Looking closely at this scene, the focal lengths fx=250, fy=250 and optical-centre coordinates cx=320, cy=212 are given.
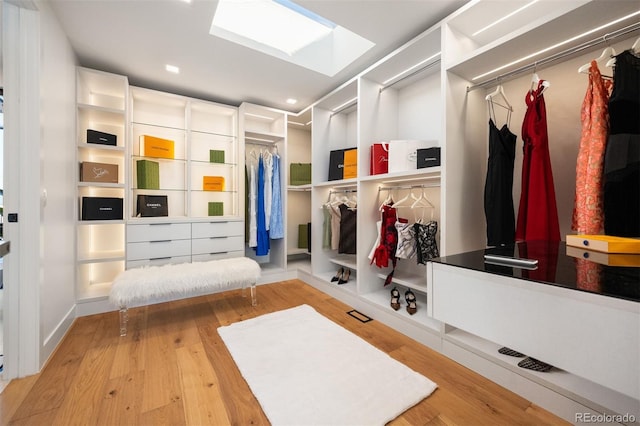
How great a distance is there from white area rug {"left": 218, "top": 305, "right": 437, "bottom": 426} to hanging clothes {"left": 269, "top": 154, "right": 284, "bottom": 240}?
1.38 metres

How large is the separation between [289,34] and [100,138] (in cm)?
203

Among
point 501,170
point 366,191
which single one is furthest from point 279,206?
point 501,170

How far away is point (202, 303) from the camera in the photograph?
2.58 metres

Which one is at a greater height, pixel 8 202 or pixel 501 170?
pixel 501 170

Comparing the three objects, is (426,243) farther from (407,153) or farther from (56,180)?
(56,180)

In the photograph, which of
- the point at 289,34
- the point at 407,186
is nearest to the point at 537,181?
the point at 407,186

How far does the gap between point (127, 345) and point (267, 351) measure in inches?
40.6

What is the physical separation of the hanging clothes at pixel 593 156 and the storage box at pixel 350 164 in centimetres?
166

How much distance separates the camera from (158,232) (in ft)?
8.59

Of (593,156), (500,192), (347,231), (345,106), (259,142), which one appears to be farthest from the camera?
(259,142)

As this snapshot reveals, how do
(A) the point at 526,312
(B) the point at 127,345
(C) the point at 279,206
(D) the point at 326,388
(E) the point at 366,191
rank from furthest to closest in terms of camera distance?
(C) the point at 279,206
(E) the point at 366,191
(B) the point at 127,345
(D) the point at 326,388
(A) the point at 526,312

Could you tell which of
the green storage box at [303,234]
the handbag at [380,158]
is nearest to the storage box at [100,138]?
the green storage box at [303,234]

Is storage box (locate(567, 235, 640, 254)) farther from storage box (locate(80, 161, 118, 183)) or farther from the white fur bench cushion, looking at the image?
storage box (locate(80, 161, 118, 183))

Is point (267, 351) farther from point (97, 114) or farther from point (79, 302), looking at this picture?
point (97, 114)
